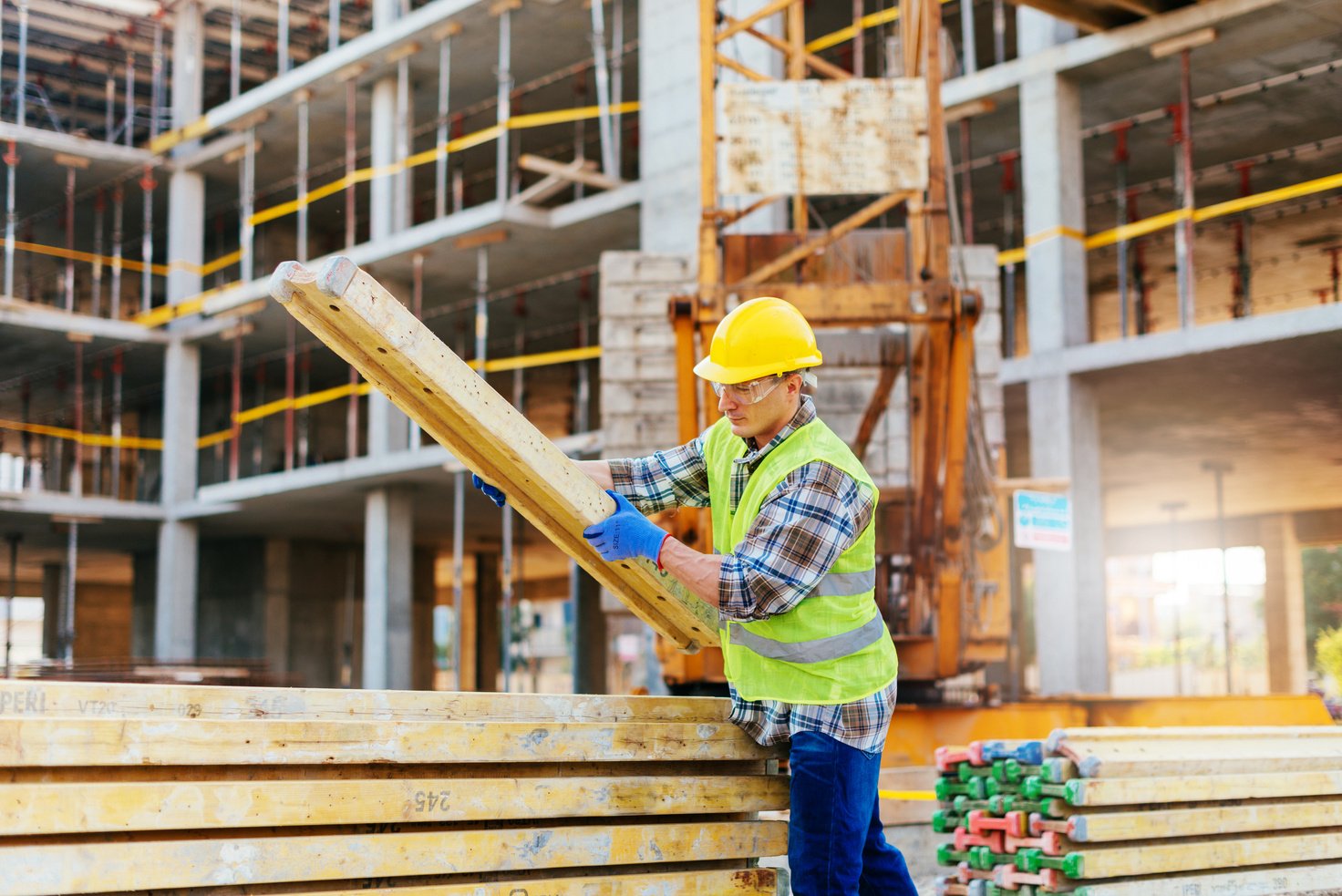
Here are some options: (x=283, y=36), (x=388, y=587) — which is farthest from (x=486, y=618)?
(x=283, y=36)

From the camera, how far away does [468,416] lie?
3.67 meters

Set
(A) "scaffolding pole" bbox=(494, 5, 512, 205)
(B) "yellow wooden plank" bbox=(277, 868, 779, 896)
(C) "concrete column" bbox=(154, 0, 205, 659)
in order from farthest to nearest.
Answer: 1. (C) "concrete column" bbox=(154, 0, 205, 659)
2. (A) "scaffolding pole" bbox=(494, 5, 512, 205)
3. (B) "yellow wooden plank" bbox=(277, 868, 779, 896)

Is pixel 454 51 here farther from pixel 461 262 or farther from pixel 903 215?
pixel 903 215

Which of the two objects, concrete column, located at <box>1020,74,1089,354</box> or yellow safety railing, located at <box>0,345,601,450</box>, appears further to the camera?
yellow safety railing, located at <box>0,345,601,450</box>

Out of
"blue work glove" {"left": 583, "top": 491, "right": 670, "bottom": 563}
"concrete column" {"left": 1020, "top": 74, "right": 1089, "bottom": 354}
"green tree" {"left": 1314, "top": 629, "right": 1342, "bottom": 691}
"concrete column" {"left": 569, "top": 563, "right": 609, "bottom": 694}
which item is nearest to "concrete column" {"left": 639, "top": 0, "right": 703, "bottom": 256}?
"concrete column" {"left": 1020, "top": 74, "right": 1089, "bottom": 354}

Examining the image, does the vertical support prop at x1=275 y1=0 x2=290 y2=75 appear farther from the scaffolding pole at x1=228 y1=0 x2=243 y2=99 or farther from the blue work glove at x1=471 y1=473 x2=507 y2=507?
the blue work glove at x1=471 y1=473 x2=507 y2=507

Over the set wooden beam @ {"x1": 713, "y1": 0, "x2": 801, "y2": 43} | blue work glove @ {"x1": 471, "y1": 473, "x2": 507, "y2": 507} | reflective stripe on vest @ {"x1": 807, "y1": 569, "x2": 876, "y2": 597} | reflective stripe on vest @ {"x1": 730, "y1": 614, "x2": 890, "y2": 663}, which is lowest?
reflective stripe on vest @ {"x1": 730, "y1": 614, "x2": 890, "y2": 663}

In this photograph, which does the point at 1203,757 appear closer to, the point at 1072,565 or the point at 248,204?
the point at 1072,565

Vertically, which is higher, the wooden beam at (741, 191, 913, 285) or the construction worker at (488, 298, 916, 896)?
the wooden beam at (741, 191, 913, 285)

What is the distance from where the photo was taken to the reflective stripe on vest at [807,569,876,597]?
377 cm

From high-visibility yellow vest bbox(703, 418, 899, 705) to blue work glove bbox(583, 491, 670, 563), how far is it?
31 centimetres

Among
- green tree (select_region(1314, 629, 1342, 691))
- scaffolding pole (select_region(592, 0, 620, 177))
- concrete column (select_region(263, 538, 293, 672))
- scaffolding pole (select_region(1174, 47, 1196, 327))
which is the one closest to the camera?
scaffolding pole (select_region(1174, 47, 1196, 327))

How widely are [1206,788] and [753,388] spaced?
2.94m

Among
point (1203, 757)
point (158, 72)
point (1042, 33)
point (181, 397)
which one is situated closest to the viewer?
point (1203, 757)
